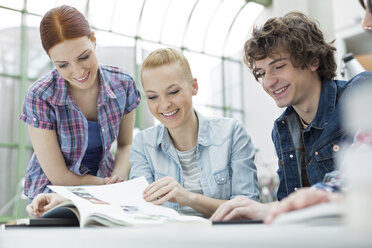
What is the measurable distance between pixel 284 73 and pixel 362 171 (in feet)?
4.01

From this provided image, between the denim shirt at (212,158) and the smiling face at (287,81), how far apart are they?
20cm

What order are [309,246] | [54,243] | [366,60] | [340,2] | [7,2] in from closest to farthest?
[309,246]
[54,243]
[366,60]
[340,2]
[7,2]

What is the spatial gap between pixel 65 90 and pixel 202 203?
76 centimetres

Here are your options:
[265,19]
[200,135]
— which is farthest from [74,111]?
[265,19]

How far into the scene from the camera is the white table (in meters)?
0.30

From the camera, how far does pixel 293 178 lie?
5.00 ft

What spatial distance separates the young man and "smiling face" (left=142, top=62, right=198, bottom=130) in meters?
0.30

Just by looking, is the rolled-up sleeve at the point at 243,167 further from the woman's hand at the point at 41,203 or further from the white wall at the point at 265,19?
the white wall at the point at 265,19

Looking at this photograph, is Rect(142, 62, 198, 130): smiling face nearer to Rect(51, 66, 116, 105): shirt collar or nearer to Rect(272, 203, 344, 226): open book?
Rect(51, 66, 116, 105): shirt collar

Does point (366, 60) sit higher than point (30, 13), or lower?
lower

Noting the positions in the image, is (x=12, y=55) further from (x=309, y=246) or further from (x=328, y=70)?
(x=309, y=246)

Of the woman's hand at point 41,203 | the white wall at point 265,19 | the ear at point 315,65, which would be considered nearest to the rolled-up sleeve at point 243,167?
the ear at point 315,65

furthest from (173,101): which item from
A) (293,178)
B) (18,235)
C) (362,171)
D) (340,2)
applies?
(340,2)

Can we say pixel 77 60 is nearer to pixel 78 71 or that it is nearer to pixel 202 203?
pixel 78 71
